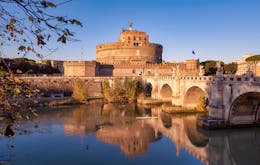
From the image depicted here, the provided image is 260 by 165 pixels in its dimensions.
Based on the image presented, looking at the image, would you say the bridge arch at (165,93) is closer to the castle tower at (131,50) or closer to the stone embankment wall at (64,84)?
the stone embankment wall at (64,84)

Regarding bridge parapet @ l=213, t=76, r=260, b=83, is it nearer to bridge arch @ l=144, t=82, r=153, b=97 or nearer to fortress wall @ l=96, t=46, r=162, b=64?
bridge arch @ l=144, t=82, r=153, b=97

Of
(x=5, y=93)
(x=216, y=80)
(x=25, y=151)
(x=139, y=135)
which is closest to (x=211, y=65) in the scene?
(x=216, y=80)

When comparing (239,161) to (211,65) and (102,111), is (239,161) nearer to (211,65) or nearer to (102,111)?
(102,111)

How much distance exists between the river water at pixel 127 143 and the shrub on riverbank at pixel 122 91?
10.1 metres

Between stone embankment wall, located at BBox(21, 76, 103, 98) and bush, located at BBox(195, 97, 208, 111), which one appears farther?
stone embankment wall, located at BBox(21, 76, 103, 98)

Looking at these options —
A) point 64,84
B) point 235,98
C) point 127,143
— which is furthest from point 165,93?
point 127,143

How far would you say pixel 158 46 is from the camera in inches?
1869

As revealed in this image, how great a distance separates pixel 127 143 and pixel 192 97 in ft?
39.1

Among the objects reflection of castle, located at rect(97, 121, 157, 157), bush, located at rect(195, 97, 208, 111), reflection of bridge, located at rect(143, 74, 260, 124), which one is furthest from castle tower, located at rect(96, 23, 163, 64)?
reflection of bridge, located at rect(143, 74, 260, 124)

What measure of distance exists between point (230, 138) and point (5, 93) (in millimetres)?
14143

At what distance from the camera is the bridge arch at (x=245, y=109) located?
15.6m

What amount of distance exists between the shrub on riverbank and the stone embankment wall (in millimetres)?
3998

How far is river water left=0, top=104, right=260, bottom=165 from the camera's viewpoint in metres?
11.4

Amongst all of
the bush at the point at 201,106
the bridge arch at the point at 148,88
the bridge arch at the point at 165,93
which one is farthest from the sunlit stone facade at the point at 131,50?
the bush at the point at 201,106
